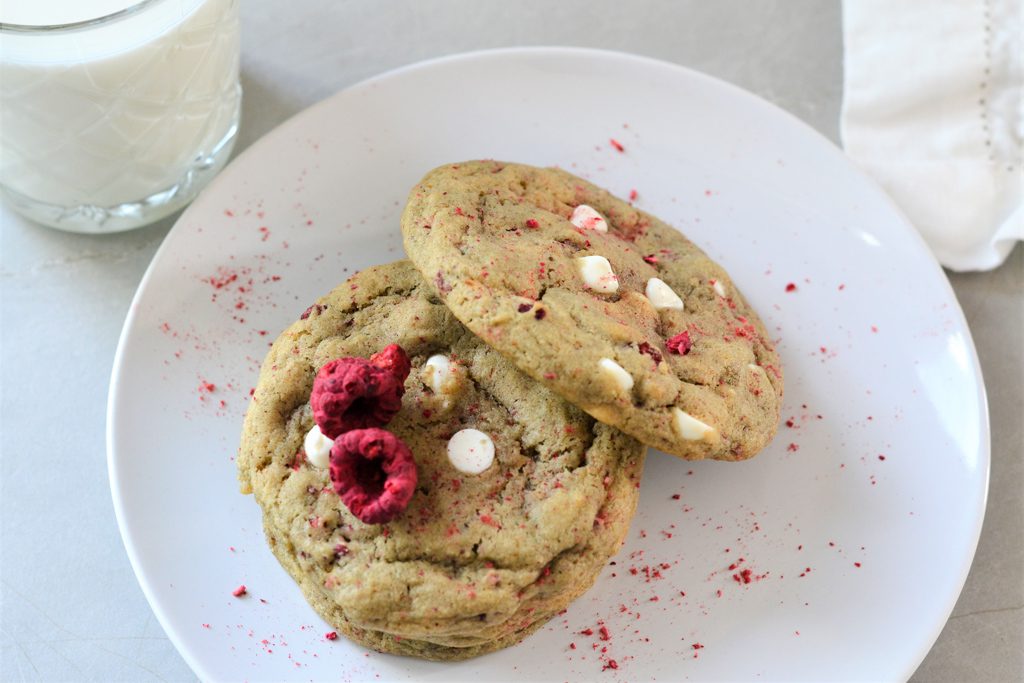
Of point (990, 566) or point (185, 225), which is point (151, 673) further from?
point (990, 566)

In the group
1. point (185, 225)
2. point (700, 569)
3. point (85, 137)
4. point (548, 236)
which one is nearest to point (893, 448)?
A: point (700, 569)

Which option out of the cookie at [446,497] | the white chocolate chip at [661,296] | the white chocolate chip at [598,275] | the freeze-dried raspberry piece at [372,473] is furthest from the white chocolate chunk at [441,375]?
the white chocolate chip at [661,296]

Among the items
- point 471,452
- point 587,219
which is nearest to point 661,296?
point 587,219

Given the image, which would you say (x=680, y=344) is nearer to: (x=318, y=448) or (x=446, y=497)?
(x=446, y=497)

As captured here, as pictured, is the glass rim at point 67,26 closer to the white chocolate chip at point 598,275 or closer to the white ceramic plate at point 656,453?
the white ceramic plate at point 656,453

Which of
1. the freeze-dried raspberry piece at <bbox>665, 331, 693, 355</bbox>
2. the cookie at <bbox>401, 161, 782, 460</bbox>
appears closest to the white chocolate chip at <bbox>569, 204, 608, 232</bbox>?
the cookie at <bbox>401, 161, 782, 460</bbox>

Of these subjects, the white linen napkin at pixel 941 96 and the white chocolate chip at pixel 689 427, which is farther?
the white linen napkin at pixel 941 96

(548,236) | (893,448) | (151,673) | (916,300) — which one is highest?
(548,236)
